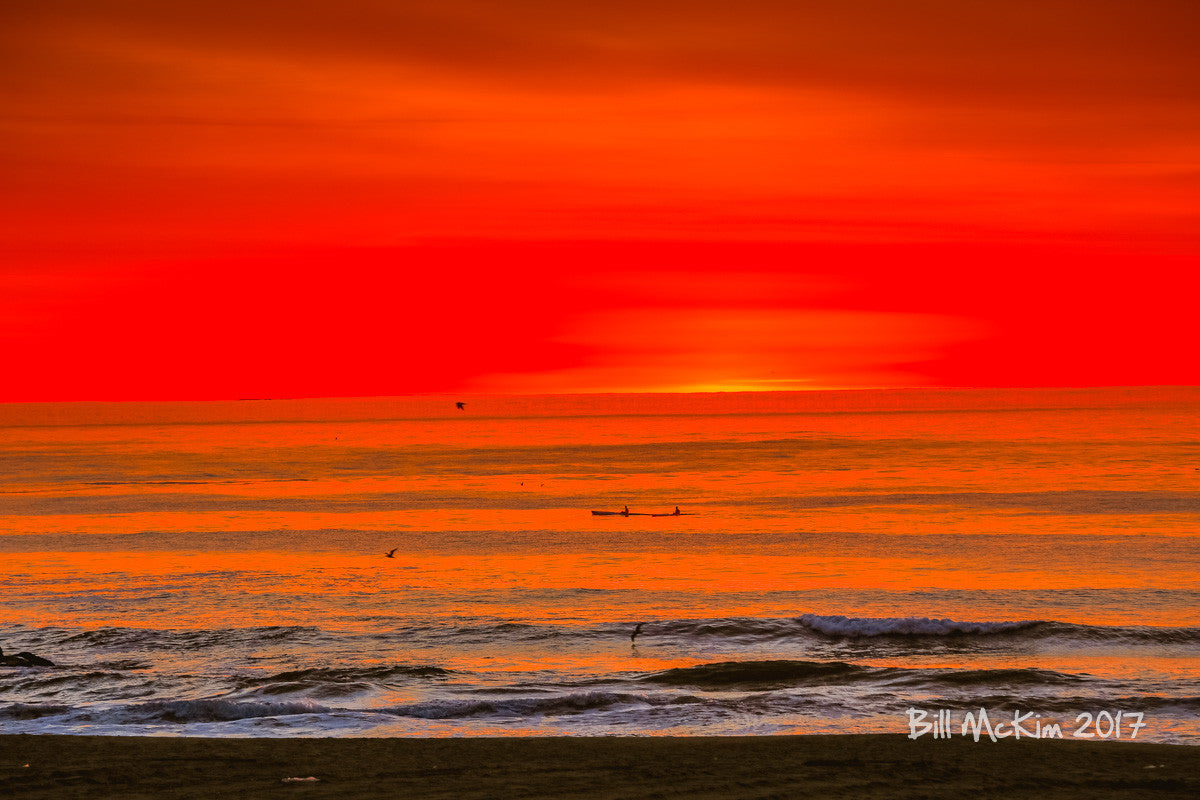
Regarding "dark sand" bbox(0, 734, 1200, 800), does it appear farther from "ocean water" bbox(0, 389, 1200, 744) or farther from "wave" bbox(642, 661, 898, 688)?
"wave" bbox(642, 661, 898, 688)

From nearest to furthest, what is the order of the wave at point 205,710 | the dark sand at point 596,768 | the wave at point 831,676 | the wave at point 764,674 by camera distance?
1. the dark sand at point 596,768
2. the wave at point 205,710
3. the wave at point 831,676
4. the wave at point 764,674

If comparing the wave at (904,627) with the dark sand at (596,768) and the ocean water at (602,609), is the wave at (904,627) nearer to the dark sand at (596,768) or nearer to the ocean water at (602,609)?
the ocean water at (602,609)

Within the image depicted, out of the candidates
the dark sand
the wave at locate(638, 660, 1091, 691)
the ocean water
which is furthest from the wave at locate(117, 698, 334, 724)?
the wave at locate(638, 660, 1091, 691)

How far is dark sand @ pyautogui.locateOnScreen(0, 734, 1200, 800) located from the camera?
32.4 feet

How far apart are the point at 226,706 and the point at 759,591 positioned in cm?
1537

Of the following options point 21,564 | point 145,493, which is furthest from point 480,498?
point 21,564

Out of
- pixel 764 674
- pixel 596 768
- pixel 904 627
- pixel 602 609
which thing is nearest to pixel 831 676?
pixel 764 674

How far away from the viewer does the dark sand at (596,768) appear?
32.4 ft

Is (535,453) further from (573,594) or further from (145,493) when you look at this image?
(573,594)

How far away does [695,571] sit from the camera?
104 ft

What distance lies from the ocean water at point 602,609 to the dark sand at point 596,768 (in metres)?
1.61

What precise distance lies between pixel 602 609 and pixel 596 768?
45.5 ft

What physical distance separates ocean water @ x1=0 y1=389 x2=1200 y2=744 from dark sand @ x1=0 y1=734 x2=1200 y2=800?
1.61 m

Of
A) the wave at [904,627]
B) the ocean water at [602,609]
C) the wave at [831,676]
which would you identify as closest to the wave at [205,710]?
the ocean water at [602,609]
